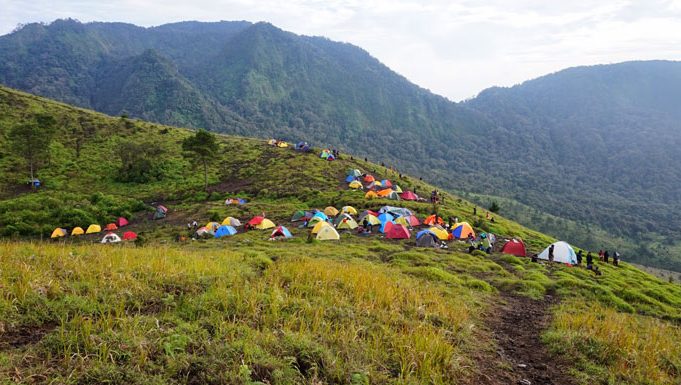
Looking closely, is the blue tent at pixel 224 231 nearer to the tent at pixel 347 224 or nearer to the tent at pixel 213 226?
the tent at pixel 213 226

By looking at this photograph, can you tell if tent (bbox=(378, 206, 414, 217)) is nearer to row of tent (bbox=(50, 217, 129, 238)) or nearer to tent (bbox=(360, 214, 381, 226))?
tent (bbox=(360, 214, 381, 226))

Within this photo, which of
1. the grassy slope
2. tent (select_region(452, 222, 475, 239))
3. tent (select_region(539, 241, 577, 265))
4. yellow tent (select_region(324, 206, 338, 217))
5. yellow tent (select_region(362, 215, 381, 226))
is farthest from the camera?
yellow tent (select_region(324, 206, 338, 217))

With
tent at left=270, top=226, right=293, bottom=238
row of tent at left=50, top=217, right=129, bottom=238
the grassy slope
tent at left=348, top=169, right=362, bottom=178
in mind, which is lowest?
row of tent at left=50, top=217, right=129, bottom=238

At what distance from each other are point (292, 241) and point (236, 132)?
169 m

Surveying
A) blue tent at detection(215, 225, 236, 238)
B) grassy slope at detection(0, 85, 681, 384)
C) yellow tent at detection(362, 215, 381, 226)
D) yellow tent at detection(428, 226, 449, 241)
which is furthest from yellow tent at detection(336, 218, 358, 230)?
grassy slope at detection(0, 85, 681, 384)

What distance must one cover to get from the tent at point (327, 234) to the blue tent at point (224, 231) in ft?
22.0

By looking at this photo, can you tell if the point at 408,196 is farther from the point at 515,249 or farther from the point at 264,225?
the point at 264,225

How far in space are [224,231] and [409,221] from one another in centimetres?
1496

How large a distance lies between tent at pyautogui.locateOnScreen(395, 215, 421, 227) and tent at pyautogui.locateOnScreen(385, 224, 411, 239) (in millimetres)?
1515

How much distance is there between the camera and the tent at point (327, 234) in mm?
26078

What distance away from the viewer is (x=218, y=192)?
146 feet

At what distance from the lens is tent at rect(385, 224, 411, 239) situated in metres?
28.0

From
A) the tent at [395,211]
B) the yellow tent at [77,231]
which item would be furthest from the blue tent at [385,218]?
the yellow tent at [77,231]

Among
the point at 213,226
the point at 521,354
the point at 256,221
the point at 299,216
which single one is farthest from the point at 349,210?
the point at 521,354
